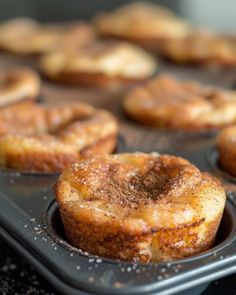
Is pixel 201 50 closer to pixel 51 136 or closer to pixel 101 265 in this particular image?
pixel 51 136

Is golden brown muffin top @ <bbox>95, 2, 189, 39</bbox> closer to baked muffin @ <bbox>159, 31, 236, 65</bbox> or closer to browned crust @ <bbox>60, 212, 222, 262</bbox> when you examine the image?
baked muffin @ <bbox>159, 31, 236, 65</bbox>

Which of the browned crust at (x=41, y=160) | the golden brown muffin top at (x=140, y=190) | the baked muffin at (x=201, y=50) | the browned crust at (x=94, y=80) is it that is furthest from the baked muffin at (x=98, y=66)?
the golden brown muffin top at (x=140, y=190)

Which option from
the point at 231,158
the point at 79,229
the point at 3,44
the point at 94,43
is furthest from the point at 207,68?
the point at 79,229

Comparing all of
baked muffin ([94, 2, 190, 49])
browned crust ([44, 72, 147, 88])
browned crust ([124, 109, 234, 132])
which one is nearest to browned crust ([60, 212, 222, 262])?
browned crust ([124, 109, 234, 132])

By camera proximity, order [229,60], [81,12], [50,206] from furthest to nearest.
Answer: [81,12] → [229,60] → [50,206]

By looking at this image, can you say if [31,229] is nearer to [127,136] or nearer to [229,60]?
[127,136]

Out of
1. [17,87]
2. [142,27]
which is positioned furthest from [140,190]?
[142,27]
